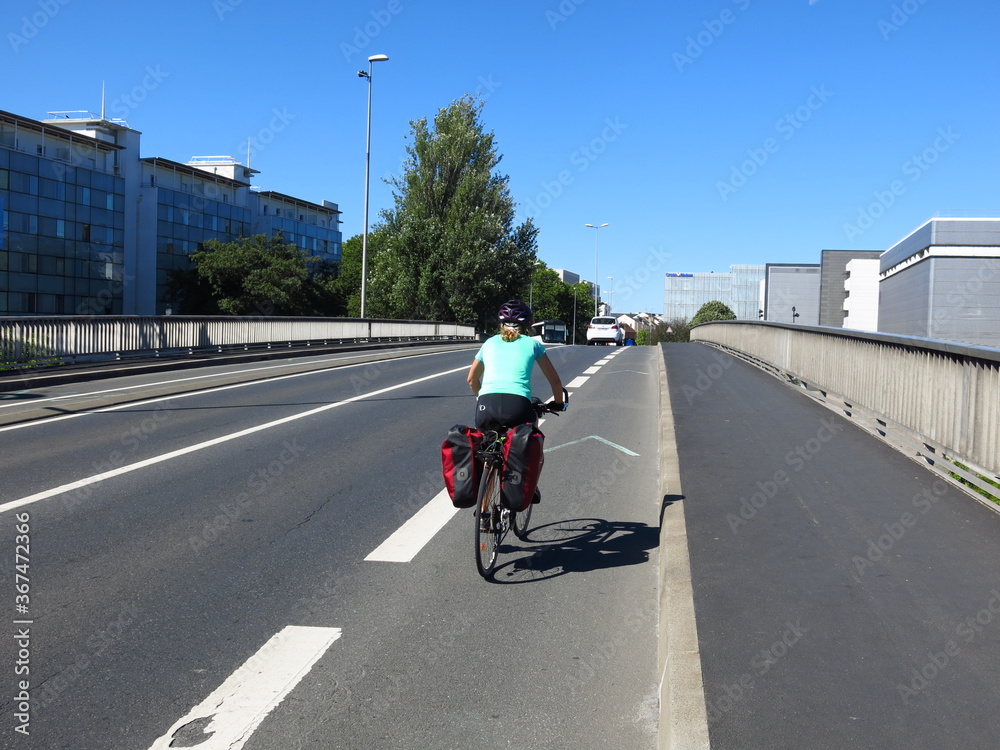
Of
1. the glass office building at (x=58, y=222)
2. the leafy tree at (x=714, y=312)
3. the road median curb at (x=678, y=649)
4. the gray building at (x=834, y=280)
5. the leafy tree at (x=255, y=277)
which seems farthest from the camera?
the leafy tree at (x=714, y=312)

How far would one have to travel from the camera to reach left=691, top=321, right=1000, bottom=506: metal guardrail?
22.5ft

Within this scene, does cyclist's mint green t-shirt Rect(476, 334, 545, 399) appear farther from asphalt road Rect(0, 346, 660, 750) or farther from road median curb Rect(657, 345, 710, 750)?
road median curb Rect(657, 345, 710, 750)

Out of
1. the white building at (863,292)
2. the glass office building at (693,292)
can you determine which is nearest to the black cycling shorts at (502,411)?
the white building at (863,292)

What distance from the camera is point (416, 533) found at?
260 inches

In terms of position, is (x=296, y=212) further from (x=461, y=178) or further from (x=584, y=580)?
(x=584, y=580)

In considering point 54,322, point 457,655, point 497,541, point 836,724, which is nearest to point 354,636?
point 457,655

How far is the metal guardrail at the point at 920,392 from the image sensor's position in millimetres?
6871

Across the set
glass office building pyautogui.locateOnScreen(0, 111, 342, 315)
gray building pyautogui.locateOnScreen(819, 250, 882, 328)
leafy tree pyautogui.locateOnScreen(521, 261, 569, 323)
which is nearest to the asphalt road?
glass office building pyautogui.locateOnScreen(0, 111, 342, 315)

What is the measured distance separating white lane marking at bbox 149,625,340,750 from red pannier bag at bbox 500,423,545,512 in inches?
55.4

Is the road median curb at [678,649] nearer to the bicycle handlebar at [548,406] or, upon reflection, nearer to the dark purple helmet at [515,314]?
the bicycle handlebar at [548,406]

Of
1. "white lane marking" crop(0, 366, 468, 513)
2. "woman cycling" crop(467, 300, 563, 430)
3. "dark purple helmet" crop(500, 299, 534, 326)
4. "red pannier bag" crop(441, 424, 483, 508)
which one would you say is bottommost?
"white lane marking" crop(0, 366, 468, 513)

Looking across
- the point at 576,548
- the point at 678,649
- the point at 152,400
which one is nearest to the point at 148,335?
the point at 152,400

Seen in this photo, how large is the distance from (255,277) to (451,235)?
25.3 metres

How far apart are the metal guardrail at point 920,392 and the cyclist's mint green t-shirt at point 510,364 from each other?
3.40m
